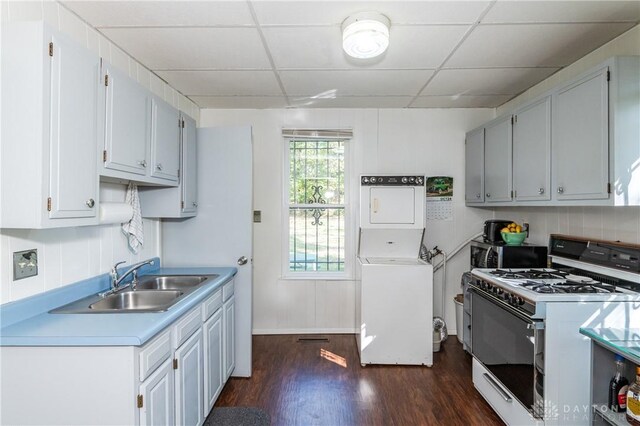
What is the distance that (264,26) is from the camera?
1942 mm

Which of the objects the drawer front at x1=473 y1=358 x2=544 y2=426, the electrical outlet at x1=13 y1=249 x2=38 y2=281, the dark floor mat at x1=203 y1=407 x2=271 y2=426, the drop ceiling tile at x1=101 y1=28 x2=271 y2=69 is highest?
the drop ceiling tile at x1=101 y1=28 x2=271 y2=69

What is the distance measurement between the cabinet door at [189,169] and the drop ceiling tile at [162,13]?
2.50 ft

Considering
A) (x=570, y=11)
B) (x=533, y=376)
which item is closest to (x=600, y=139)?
(x=570, y=11)

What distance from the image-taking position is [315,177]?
12.0ft

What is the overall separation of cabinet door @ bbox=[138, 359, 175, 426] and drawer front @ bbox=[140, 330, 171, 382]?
0.03 m

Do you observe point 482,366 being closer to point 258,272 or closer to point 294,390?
point 294,390

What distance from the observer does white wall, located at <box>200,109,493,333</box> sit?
3.56m

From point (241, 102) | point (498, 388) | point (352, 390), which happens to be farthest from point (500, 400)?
point (241, 102)

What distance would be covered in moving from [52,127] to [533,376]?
2.61 meters

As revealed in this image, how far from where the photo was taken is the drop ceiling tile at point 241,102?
126 inches

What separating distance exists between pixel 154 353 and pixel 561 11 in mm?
2661

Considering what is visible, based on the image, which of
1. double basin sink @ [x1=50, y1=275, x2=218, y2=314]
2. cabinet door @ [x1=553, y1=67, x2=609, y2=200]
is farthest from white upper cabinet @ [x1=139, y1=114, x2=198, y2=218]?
cabinet door @ [x1=553, y1=67, x2=609, y2=200]

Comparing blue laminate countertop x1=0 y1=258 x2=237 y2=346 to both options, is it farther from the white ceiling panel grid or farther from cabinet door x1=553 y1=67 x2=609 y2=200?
cabinet door x1=553 y1=67 x2=609 y2=200

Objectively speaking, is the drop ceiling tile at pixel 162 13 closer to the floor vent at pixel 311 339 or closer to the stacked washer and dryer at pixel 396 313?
the stacked washer and dryer at pixel 396 313
